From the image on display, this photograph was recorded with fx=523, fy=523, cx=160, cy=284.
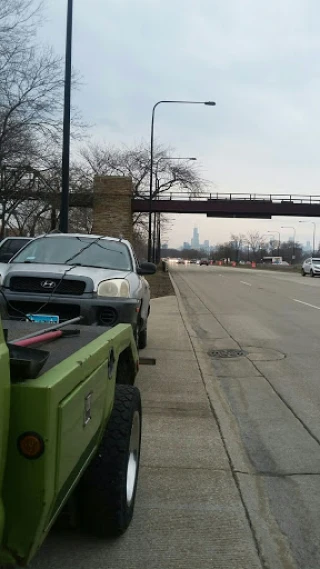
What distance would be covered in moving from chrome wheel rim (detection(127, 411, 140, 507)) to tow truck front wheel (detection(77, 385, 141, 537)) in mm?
102

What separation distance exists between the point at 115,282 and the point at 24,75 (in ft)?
50.9

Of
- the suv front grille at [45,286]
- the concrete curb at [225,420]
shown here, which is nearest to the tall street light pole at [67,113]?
the concrete curb at [225,420]

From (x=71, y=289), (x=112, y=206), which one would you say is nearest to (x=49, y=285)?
(x=71, y=289)

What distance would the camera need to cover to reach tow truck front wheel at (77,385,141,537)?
2.74 m

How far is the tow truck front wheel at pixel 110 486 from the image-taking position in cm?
274

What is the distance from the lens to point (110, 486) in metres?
2.74

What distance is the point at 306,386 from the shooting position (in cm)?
666

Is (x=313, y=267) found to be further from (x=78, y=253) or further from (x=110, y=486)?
(x=110, y=486)

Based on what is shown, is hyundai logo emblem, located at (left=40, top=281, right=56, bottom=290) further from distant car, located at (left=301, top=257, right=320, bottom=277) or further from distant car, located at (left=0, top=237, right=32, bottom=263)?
distant car, located at (left=301, top=257, right=320, bottom=277)

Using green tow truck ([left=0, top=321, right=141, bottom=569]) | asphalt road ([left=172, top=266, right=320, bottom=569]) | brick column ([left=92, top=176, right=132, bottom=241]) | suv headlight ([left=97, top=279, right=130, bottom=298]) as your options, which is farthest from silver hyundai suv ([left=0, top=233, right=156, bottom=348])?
brick column ([left=92, top=176, right=132, bottom=241])

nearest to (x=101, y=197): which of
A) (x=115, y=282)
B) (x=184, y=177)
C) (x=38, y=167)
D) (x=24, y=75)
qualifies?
(x=184, y=177)

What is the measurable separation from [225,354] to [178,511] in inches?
218

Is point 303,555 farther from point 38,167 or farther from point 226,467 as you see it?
point 38,167

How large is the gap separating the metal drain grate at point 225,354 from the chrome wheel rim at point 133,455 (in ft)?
17.1
